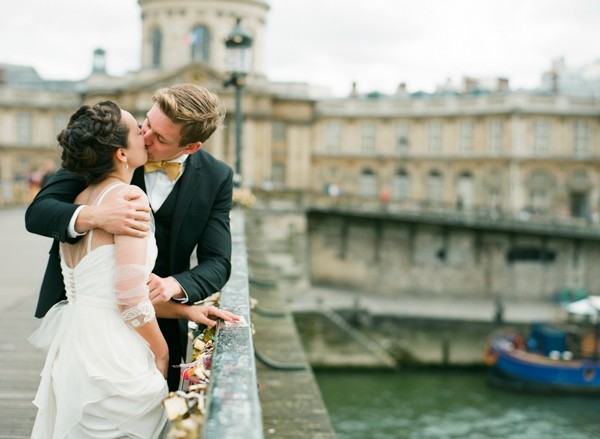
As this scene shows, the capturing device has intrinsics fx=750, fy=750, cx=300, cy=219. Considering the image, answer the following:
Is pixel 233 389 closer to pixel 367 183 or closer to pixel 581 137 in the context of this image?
pixel 581 137

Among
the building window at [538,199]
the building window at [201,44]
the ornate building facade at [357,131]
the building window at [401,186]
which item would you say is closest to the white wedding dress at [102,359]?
the ornate building facade at [357,131]

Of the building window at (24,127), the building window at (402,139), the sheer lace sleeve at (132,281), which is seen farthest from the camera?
the building window at (24,127)

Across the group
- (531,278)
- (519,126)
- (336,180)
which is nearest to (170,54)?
(336,180)

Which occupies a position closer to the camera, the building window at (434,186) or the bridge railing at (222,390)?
the bridge railing at (222,390)

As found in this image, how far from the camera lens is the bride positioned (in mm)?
2812

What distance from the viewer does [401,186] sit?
49844 millimetres

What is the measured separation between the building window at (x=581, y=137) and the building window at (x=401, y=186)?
1071 cm

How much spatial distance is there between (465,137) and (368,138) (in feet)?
21.7

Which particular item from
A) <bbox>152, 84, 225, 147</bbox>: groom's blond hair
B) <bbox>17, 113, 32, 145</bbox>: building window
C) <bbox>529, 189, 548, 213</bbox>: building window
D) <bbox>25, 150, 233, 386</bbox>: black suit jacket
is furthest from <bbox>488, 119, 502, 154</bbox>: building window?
<bbox>152, 84, 225, 147</bbox>: groom's blond hair

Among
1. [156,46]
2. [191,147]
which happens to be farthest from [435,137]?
[191,147]

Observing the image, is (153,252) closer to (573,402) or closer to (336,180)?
(573,402)

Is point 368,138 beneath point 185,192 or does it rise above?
above

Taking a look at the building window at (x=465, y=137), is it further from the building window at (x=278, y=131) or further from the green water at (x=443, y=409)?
the green water at (x=443, y=409)

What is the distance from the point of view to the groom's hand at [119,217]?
2.81 m
